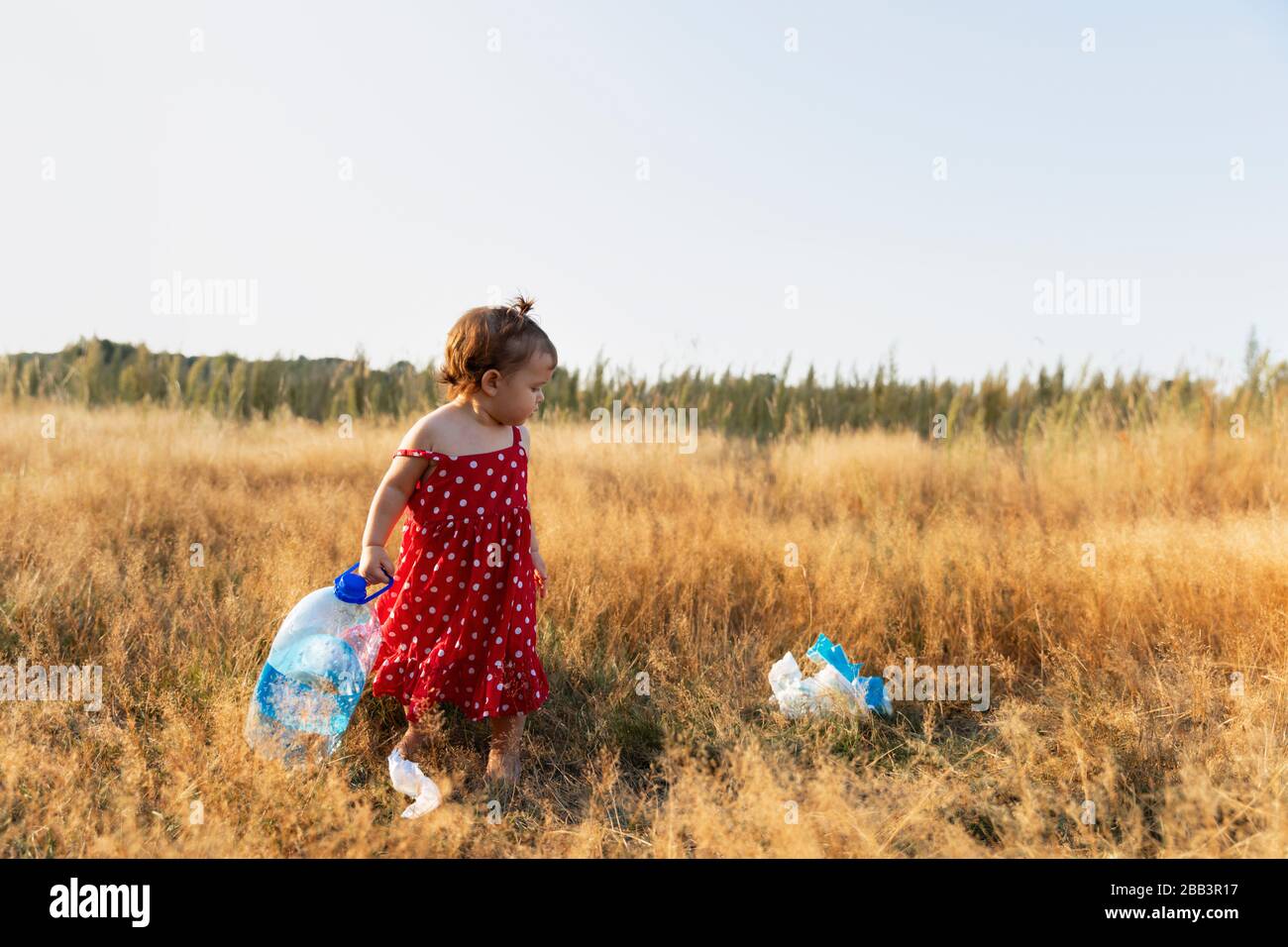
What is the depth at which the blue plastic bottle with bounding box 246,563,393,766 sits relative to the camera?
9.46 feet

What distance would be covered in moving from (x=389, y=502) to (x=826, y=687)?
1658 millimetres

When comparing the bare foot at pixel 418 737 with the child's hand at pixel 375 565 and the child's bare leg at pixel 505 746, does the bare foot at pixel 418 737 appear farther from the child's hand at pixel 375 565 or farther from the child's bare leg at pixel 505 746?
the child's hand at pixel 375 565

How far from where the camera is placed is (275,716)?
2.92 meters

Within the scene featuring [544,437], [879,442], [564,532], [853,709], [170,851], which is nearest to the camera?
[170,851]

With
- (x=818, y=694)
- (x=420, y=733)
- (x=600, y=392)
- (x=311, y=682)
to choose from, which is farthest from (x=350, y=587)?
(x=600, y=392)

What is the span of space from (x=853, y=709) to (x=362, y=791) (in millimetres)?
1667

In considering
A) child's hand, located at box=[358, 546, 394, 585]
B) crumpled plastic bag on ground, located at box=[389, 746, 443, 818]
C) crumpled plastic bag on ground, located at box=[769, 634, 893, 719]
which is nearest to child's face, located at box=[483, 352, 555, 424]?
child's hand, located at box=[358, 546, 394, 585]

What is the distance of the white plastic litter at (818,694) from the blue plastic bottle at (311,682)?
1483 millimetres

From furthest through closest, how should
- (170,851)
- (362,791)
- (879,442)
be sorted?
(879,442), (362,791), (170,851)

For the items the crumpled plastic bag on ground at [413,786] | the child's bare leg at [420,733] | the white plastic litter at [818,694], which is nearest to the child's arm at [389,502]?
the child's bare leg at [420,733]

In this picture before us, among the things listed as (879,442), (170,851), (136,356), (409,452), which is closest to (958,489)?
(879,442)

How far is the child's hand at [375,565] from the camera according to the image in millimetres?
2746

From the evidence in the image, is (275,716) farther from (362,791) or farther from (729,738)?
(729,738)
